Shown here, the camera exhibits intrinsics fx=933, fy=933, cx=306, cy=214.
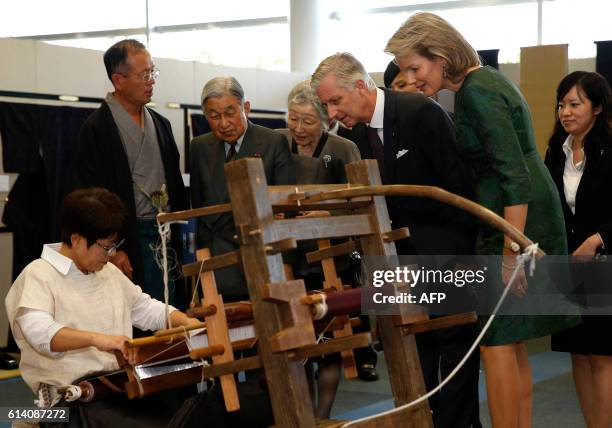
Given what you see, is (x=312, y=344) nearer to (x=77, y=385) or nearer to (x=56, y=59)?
(x=77, y=385)

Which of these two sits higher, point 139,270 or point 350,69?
point 350,69

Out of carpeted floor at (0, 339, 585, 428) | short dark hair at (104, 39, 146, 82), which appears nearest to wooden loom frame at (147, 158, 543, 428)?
short dark hair at (104, 39, 146, 82)

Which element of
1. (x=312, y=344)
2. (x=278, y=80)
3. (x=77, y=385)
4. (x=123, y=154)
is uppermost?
(x=278, y=80)

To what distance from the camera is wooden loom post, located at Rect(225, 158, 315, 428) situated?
6.11 ft

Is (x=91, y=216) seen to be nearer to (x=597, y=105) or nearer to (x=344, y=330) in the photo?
(x=344, y=330)

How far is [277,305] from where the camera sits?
188 centimetres

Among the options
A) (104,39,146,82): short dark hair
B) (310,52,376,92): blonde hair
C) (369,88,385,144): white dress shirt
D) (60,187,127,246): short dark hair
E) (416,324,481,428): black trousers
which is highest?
(104,39,146,82): short dark hair

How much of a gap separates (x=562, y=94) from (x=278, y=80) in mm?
4046

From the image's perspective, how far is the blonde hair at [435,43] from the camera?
249 centimetres

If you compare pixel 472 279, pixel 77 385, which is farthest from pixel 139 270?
pixel 472 279

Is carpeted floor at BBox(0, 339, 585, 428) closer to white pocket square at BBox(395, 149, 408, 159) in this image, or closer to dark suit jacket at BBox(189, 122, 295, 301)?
dark suit jacket at BBox(189, 122, 295, 301)

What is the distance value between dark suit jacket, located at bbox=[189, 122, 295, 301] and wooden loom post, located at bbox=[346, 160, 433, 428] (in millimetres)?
1339

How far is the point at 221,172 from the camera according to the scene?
3.58m

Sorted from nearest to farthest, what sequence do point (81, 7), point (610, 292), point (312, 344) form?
point (312, 344) → point (610, 292) → point (81, 7)
